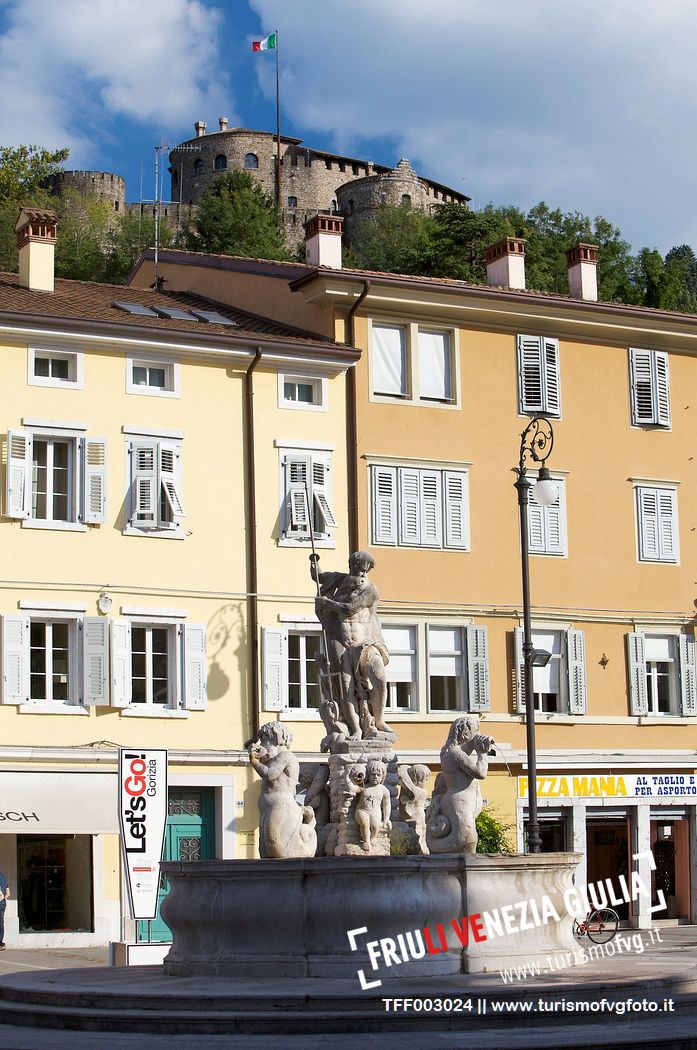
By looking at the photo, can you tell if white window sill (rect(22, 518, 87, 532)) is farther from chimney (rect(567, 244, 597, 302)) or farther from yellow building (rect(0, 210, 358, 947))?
chimney (rect(567, 244, 597, 302))

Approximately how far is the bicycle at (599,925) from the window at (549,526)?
972 centimetres

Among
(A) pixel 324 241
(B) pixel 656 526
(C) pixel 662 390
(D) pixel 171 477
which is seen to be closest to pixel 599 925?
(D) pixel 171 477

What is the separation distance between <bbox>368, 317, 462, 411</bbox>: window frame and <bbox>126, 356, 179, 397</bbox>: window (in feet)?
12.7

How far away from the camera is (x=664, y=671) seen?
1471 inches

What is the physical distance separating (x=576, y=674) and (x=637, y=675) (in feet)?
4.98

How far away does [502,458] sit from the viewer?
120 ft

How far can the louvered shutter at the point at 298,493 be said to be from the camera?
3384 centimetres

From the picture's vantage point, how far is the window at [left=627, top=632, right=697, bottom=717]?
121 feet

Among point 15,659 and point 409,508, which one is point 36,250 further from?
point 15,659

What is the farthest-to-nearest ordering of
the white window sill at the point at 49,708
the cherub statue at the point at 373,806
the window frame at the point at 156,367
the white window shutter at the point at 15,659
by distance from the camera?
the window frame at the point at 156,367 → the white window sill at the point at 49,708 → the white window shutter at the point at 15,659 → the cherub statue at the point at 373,806

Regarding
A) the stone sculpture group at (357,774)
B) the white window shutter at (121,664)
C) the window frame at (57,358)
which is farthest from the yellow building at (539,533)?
the stone sculpture group at (357,774)

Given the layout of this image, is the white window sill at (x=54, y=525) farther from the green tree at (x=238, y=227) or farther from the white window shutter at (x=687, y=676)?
the green tree at (x=238, y=227)

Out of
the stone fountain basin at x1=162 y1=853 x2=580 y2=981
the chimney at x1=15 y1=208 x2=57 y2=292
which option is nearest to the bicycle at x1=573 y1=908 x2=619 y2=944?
the stone fountain basin at x1=162 y1=853 x2=580 y2=981

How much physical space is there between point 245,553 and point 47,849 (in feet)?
20.3
